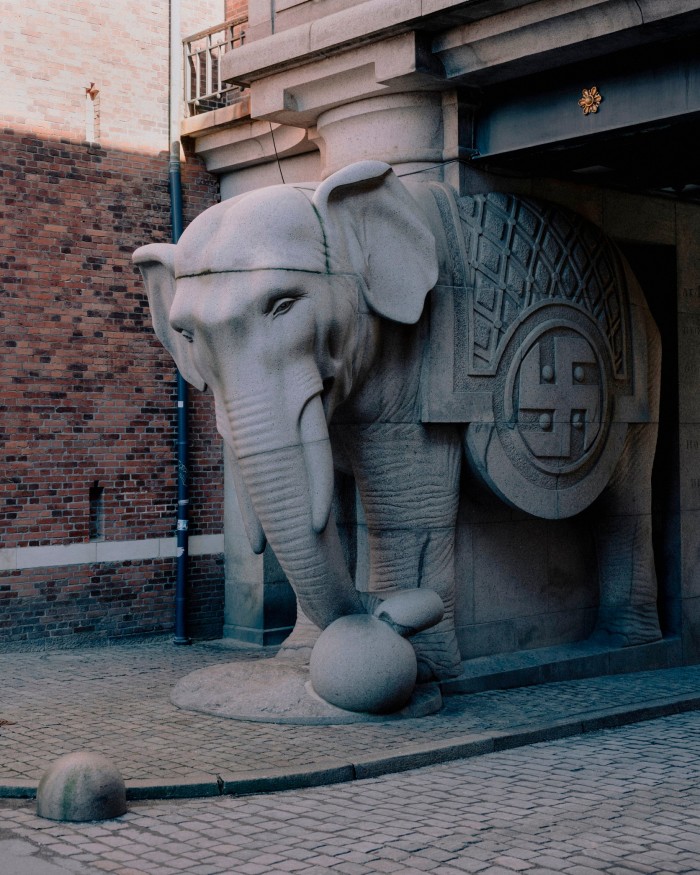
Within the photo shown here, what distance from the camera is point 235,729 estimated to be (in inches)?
325

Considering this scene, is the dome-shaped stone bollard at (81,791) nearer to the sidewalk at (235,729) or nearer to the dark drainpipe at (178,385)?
the sidewalk at (235,729)

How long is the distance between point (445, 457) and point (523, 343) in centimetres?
113

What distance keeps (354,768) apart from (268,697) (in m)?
1.42

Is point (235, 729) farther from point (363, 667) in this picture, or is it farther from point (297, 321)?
point (297, 321)

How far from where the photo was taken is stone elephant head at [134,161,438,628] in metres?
8.37

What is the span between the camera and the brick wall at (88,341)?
1182 cm

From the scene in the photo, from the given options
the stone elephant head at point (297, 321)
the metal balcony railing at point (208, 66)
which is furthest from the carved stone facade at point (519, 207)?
the metal balcony railing at point (208, 66)

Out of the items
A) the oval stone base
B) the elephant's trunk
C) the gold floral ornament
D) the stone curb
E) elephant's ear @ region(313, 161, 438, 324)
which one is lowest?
the stone curb

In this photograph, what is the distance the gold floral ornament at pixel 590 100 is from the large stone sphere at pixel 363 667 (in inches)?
153

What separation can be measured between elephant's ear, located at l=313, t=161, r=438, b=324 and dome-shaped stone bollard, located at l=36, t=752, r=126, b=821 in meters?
3.76

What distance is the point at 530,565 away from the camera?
1062cm

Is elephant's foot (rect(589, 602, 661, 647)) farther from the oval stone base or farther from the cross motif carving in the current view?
the oval stone base

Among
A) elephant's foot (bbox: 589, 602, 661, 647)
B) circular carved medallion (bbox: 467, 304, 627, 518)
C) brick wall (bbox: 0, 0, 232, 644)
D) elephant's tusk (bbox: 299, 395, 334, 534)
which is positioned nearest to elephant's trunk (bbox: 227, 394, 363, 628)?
elephant's tusk (bbox: 299, 395, 334, 534)

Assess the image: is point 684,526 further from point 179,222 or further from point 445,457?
point 179,222
